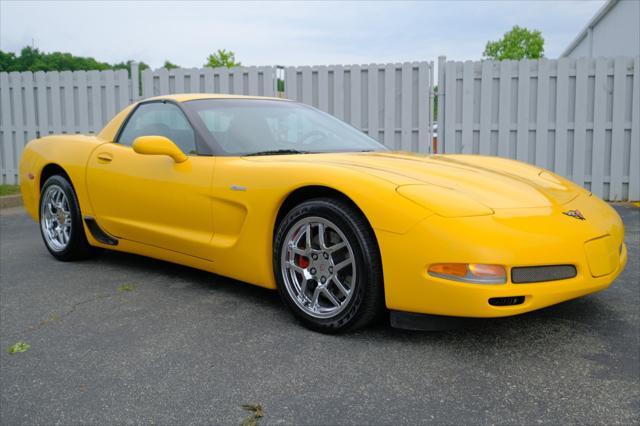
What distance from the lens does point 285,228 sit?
3.13 m

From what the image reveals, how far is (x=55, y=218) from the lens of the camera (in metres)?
4.85

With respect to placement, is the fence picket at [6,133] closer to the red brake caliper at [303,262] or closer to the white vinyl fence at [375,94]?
the white vinyl fence at [375,94]

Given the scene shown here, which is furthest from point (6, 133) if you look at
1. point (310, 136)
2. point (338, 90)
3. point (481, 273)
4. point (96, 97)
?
point (481, 273)

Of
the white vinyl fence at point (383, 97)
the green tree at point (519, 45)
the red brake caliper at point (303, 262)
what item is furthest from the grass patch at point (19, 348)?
the green tree at point (519, 45)

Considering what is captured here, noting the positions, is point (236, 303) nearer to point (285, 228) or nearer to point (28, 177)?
point (285, 228)

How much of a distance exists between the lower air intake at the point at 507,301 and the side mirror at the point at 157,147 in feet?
6.87

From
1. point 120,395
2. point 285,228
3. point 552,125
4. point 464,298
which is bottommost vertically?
point 120,395

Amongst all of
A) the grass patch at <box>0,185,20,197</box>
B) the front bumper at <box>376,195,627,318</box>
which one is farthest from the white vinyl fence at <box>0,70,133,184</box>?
the front bumper at <box>376,195,627,318</box>

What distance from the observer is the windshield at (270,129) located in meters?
3.77

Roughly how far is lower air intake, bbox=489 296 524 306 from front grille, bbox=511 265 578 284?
0.24 feet

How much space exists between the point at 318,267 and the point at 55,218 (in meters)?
2.78

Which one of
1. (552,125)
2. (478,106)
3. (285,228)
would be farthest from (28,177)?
(552,125)

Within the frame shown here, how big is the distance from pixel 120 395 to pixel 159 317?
0.98 m

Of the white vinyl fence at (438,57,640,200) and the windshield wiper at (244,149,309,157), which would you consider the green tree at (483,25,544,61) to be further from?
the windshield wiper at (244,149,309,157)
